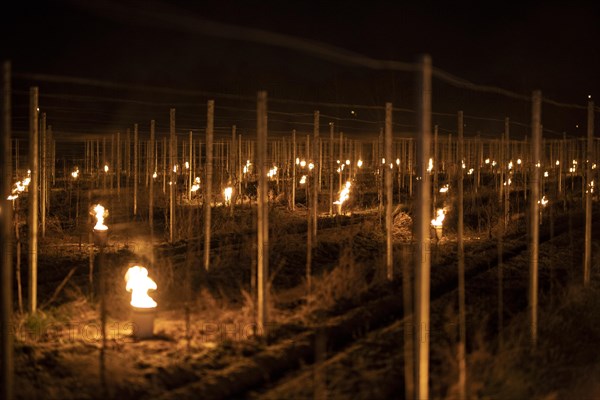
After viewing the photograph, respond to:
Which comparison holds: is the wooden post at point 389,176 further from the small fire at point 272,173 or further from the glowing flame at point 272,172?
the glowing flame at point 272,172

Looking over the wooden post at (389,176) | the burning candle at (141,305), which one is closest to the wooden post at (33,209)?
the burning candle at (141,305)

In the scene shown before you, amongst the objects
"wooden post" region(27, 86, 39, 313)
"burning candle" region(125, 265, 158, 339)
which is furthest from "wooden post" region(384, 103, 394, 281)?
"wooden post" region(27, 86, 39, 313)

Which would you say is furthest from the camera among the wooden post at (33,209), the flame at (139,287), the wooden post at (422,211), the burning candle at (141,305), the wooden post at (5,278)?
the wooden post at (33,209)

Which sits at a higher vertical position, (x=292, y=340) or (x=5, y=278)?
(x=5, y=278)

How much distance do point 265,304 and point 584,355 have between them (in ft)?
10.2

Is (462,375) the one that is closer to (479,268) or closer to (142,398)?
(142,398)

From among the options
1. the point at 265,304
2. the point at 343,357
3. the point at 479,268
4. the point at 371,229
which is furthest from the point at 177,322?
the point at 371,229

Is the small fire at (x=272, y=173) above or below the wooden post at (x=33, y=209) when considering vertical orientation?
above

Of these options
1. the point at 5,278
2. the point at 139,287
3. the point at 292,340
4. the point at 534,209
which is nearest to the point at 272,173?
the point at 139,287

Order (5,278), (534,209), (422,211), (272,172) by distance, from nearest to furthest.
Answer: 1. (5,278)
2. (422,211)
3. (534,209)
4. (272,172)

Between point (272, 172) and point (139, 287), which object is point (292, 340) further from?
point (272, 172)

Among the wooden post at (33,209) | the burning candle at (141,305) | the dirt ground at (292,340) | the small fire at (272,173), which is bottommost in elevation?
the dirt ground at (292,340)

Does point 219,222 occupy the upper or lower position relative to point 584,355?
upper

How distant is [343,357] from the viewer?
6.57m
